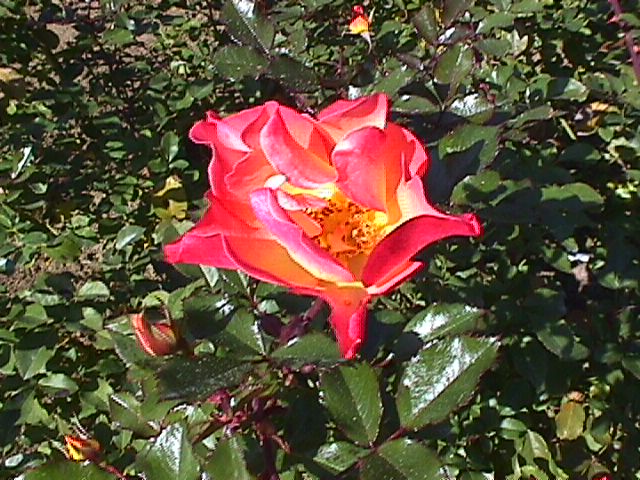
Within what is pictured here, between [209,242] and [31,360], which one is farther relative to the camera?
[31,360]

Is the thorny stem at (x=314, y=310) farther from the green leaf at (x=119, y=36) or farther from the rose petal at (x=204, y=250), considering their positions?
the green leaf at (x=119, y=36)

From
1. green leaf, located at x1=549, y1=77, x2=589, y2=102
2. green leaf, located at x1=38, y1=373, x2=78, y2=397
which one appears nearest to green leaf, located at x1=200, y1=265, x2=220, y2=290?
green leaf, located at x1=38, y1=373, x2=78, y2=397

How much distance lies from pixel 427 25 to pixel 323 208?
1.61ft

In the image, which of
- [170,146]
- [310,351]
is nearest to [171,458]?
[310,351]

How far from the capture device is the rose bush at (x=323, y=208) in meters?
0.72

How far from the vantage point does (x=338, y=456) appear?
0.86 meters

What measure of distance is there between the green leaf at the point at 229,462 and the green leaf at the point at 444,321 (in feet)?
0.86

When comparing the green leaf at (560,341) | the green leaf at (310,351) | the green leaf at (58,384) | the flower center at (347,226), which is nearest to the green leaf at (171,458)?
the green leaf at (310,351)

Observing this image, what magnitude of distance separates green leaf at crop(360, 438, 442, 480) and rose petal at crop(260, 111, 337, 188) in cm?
24

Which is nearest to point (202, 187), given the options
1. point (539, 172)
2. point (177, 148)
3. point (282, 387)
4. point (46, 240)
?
point (177, 148)

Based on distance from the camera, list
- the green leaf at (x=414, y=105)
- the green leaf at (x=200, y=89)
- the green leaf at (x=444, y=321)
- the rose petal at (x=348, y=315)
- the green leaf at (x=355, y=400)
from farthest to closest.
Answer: the green leaf at (x=200, y=89), the green leaf at (x=414, y=105), the green leaf at (x=444, y=321), the green leaf at (x=355, y=400), the rose petal at (x=348, y=315)

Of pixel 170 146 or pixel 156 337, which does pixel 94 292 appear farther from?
pixel 156 337

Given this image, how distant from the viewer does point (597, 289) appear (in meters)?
2.08

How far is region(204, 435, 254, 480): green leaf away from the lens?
0.77 m
